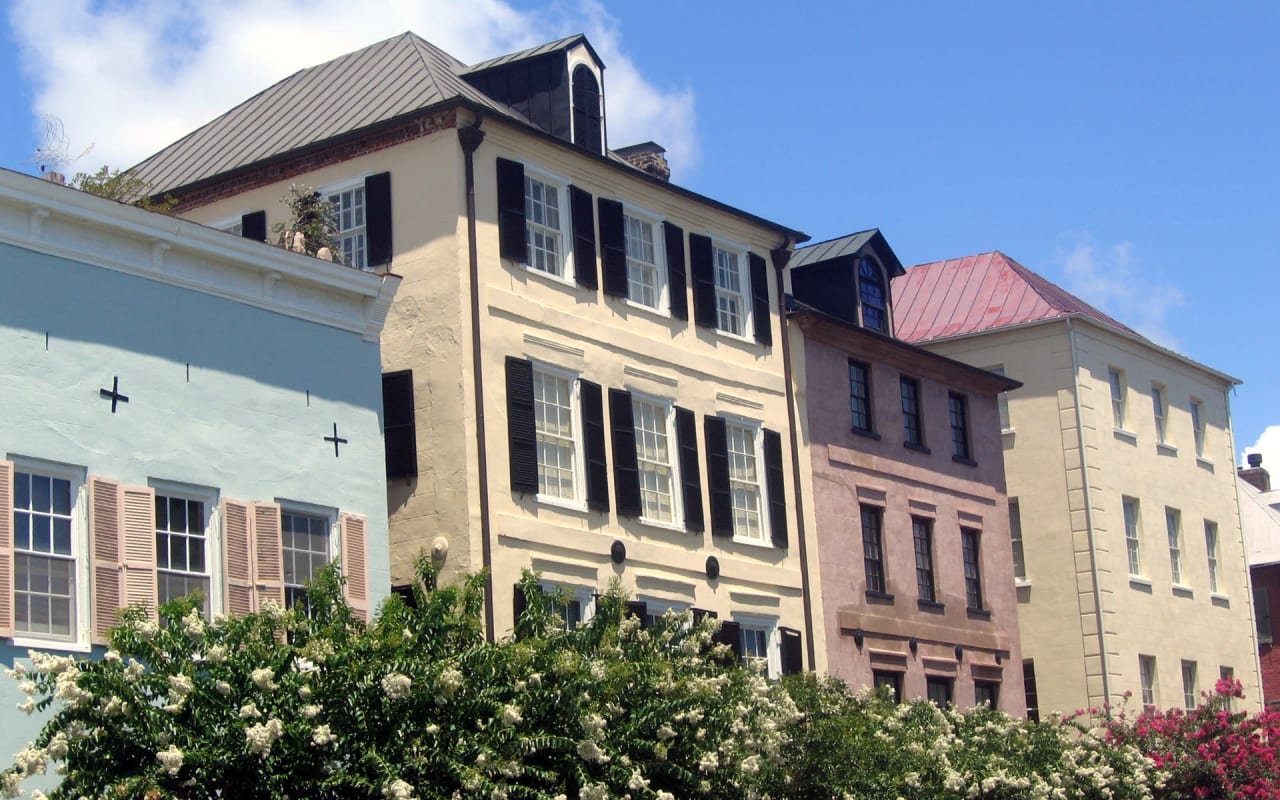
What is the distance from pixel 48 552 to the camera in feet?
60.4

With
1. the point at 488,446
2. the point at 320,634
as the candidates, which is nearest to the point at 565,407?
the point at 488,446

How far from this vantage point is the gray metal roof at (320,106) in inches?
1071

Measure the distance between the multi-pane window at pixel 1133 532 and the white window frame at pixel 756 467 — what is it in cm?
1265

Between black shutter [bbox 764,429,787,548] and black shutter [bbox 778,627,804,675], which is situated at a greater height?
black shutter [bbox 764,429,787,548]

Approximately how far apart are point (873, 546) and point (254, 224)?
1142 cm

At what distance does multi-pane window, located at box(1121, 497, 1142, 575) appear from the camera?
3956 centimetres

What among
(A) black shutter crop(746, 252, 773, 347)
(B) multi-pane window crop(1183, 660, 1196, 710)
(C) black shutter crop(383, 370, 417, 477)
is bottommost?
(B) multi-pane window crop(1183, 660, 1196, 710)

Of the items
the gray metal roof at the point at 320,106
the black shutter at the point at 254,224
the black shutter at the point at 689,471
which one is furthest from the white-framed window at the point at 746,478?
the black shutter at the point at 254,224

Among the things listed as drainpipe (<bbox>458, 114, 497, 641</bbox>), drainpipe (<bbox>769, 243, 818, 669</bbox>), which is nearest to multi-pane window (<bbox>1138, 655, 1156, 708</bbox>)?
drainpipe (<bbox>769, 243, 818, 669</bbox>)

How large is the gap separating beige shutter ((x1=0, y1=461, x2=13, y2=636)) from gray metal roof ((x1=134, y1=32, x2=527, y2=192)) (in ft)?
29.7

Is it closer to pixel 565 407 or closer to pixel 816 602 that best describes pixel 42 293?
pixel 565 407

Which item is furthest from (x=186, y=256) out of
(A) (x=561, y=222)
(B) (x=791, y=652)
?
(B) (x=791, y=652)

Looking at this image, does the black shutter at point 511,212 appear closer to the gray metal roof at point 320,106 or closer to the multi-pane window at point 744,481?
the gray metal roof at point 320,106

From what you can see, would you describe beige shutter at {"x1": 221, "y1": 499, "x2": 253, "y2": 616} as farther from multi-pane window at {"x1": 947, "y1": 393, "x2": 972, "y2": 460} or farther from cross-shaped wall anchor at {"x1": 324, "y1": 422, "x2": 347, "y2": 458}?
multi-pane window at {"x1": 947, "y1": 393, "x2": 972, "y2": 460}
